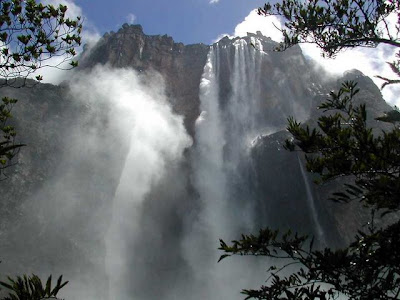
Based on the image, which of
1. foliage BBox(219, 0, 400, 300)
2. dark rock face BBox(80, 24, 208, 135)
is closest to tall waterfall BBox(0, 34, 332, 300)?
dark rock face BBox(80, 24, 208, 135)

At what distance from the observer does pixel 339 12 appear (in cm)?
763

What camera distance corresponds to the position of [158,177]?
3559 centimetres

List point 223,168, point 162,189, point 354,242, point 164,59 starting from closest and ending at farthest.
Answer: point 354,242 < point 162,189 < point 223,168 < point 164,59

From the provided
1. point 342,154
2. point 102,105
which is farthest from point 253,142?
point 342,154

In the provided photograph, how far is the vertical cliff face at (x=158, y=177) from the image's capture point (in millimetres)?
27953

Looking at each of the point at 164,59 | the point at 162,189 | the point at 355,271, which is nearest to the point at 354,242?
the point at 355,271

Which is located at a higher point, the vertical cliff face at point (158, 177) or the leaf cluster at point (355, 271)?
the vertical cliff face at point (158, 177)

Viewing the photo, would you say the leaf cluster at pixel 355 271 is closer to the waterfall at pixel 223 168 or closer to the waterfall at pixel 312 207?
the waterfall at pixel 223 168

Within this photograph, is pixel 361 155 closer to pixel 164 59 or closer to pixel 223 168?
pixel 223 168

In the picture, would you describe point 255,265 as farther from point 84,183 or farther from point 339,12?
point 339,12

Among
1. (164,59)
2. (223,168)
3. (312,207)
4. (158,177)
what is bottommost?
(312,207)

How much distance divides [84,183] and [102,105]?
383 inches

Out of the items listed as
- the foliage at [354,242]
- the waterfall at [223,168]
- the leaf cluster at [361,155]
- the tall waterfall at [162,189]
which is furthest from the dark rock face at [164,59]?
the foliage at [354,242]

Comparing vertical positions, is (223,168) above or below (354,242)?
above
